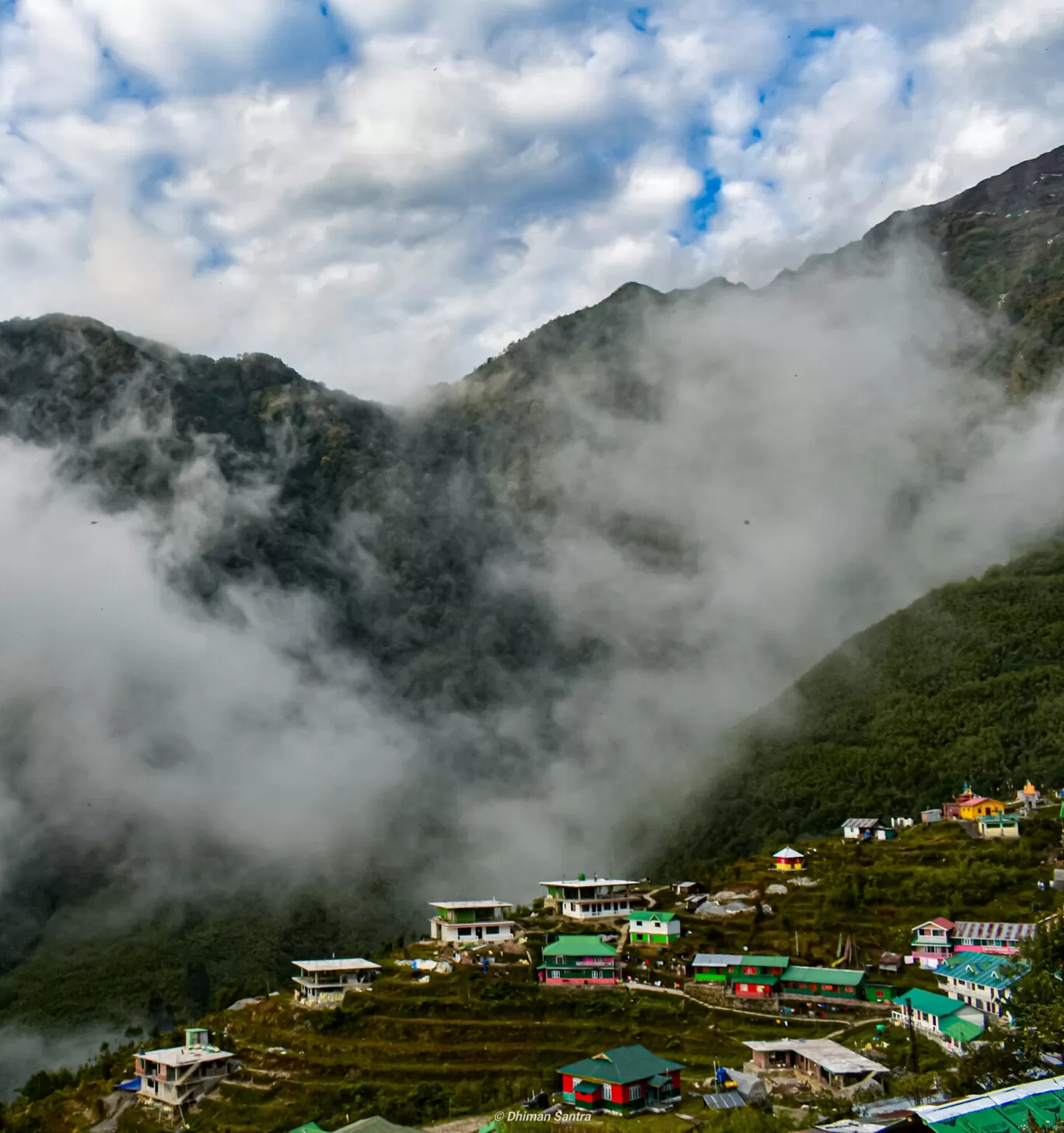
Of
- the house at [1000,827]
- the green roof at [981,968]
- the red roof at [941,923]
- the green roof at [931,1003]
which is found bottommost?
the green roof at [931,1003]

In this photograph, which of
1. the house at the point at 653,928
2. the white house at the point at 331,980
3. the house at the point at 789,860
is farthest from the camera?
the house at the point at 789,860

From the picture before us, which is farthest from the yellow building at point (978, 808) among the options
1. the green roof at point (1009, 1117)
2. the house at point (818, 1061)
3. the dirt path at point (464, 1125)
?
the green roof at point (1009, 1117)

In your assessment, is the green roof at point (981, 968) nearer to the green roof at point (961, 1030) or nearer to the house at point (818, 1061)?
the green roof at point (961, 1030)

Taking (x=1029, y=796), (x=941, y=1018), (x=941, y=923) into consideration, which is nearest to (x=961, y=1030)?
(x=941, y=1018)

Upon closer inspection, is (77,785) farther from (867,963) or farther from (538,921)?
(867,963)

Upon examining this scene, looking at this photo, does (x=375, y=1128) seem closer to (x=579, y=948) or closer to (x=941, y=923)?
(x=579, y=948)

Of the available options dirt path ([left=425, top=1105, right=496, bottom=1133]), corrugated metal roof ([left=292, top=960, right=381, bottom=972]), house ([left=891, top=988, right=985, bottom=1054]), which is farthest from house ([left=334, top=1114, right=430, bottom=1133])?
corrugated metal roof ([left=292, top=960, right=381, bottom=972])

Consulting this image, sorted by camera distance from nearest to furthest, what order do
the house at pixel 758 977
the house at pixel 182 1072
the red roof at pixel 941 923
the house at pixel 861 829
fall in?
the house at pixel 182 1072 < the house at pixel 758 977 < the red roof at pixel 941 923 < the house at pixel 861 829
